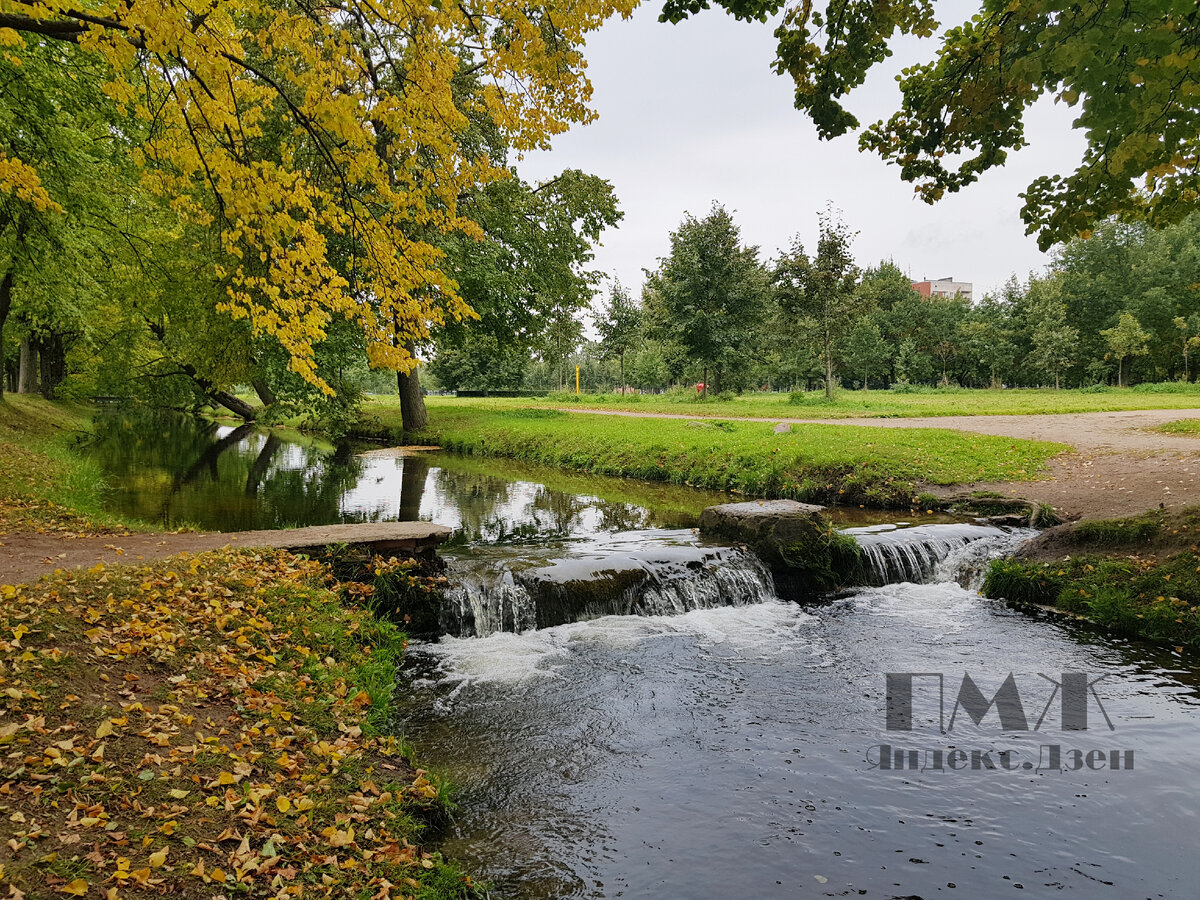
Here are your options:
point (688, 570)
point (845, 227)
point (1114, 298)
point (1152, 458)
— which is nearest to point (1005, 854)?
point (688, 570)

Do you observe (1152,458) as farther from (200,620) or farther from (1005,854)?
(200,620)

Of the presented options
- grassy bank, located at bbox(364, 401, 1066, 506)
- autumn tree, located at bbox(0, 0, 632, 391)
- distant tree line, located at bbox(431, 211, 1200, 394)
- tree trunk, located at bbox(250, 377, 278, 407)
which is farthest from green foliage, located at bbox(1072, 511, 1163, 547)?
tree trunk, located at bbox(250, 377, 278, 407)

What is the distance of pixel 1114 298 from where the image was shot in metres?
50.0

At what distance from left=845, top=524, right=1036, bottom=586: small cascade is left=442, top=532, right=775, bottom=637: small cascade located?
1891 mm

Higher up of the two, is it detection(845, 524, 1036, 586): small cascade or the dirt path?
the dirt path

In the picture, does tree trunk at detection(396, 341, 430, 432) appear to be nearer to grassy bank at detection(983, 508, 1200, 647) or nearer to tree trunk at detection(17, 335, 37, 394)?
tree trunk at detection(17, 335, 37, 394)

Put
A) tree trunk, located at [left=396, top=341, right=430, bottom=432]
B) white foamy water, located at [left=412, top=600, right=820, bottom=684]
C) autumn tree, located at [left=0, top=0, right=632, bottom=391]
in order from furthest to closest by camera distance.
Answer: tree trunk, located at [left=396, top=341, right=430, bottom=432]
white foamy water, located at [left=412, top=600, right=820, bottom=684]
autumn tree, located at [left=0, top=0, right=632, bottom=391]

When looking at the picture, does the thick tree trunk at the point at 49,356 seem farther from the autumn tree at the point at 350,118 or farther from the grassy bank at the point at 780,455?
the autumn tree at the point at 350,118

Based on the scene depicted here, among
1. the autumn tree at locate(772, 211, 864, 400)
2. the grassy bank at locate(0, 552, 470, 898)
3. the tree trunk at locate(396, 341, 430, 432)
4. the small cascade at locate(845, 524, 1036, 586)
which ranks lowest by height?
the grassy bank at locate(0, 552, 470, 898)

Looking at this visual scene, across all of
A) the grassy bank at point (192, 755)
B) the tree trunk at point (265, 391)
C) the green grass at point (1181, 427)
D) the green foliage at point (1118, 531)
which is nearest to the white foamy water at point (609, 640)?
the grassy bank at point (192, 755)

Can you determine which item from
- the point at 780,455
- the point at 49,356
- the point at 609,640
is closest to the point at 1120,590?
the point at 609,640

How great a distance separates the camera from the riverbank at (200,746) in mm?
2881

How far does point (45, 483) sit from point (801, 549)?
12.7 m

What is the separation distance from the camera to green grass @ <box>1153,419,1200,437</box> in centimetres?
1700
